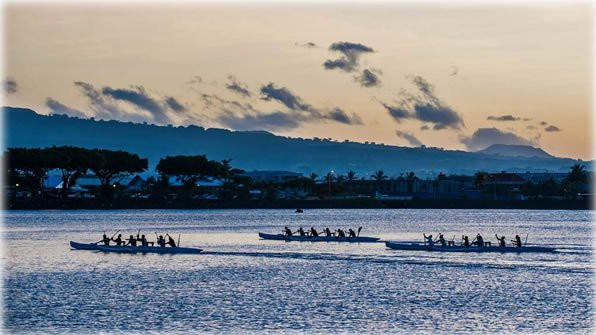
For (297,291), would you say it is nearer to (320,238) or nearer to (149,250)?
(149,250)

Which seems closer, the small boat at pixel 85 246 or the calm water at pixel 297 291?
the calm water at pixel 297 291

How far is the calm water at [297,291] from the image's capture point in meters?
46.0

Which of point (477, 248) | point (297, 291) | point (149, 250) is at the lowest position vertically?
point (297, 291)

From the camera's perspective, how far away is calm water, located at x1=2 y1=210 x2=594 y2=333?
46.0m

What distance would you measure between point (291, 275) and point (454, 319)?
63.2 ft

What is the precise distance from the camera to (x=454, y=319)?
47.0 metres

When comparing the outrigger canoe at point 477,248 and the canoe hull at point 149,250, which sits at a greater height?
the outrigger canoe at point 477,248

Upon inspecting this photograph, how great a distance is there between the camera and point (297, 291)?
56.8m

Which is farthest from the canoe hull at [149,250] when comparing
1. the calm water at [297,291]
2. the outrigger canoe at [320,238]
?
the outrigger canoe at [320,238]

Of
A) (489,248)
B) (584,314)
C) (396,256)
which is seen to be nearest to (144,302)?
(584,314)

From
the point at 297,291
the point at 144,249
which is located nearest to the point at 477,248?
the point at 144,249

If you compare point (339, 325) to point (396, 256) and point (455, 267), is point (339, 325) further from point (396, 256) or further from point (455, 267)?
point (396, 256)

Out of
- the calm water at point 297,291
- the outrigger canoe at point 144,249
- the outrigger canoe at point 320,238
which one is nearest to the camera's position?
the calm water at point 297,291

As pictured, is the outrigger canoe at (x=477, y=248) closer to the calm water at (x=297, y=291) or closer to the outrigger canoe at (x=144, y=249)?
the calm water at (x=297, y=291)
